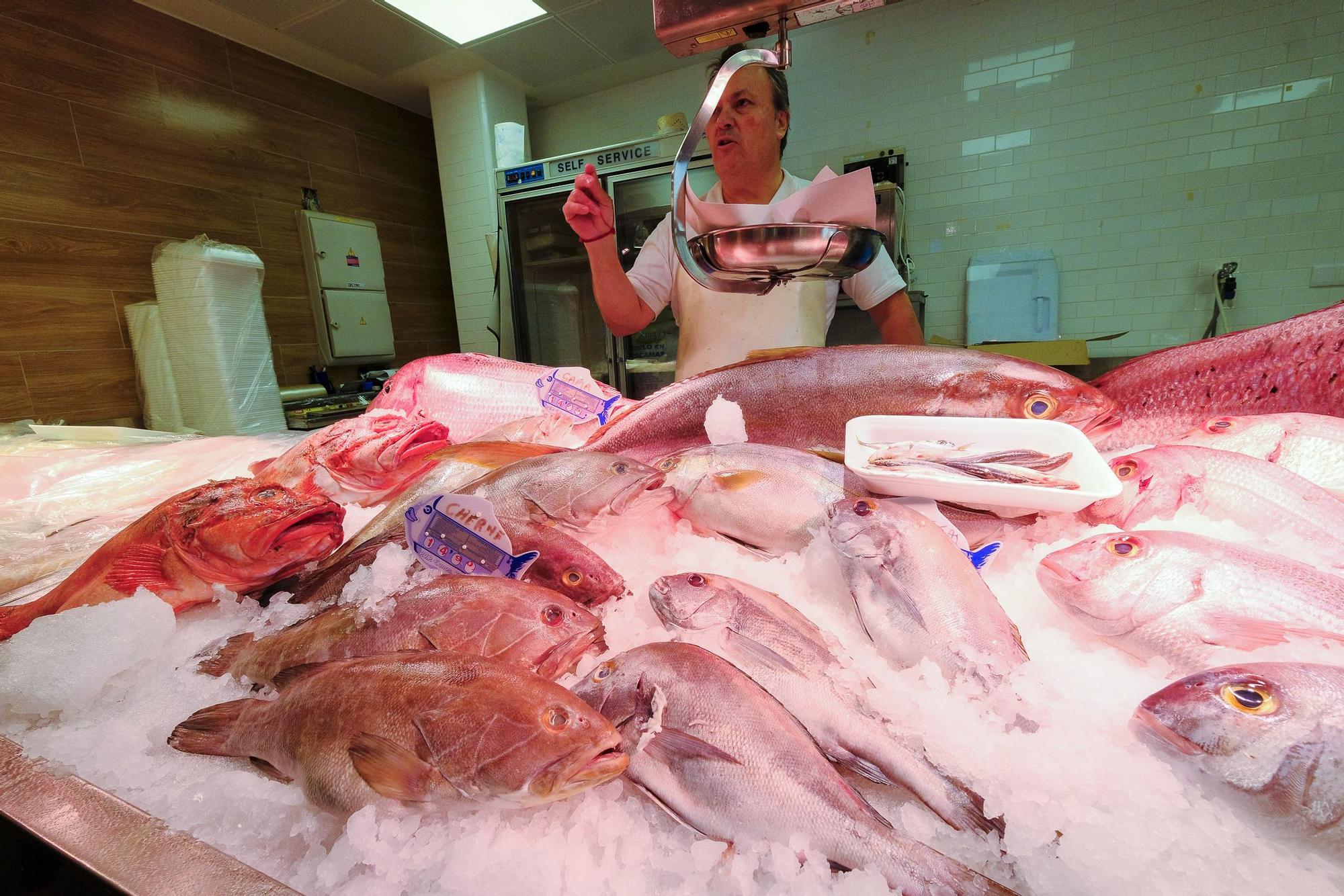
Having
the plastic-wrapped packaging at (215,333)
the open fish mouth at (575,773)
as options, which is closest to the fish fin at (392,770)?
the open fish mouth at (575,773)

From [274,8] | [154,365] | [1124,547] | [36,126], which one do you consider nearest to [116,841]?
[1124,547]

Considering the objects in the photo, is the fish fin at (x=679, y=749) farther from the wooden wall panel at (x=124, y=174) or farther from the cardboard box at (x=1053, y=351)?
the wooden wall panel at (x=124, y=174)

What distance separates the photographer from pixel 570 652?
28.5 inches

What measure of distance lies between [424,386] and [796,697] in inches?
57.6

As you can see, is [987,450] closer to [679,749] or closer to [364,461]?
[679,749]

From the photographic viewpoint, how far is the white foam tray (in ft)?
2.82

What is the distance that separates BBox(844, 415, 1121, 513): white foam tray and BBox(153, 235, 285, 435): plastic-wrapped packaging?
14.1 ft

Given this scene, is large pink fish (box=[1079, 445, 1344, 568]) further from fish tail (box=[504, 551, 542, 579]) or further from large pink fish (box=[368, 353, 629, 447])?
large pink fish (box=[368, 353, 629, 447])

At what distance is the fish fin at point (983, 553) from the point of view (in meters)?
0.87

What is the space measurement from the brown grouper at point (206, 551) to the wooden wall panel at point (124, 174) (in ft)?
13.5

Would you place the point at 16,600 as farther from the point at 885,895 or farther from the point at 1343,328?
the point at 1343,328

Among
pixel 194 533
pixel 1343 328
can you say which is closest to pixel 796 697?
pixel 194 533

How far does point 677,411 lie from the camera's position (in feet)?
4.18

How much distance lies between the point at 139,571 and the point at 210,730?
479mm
